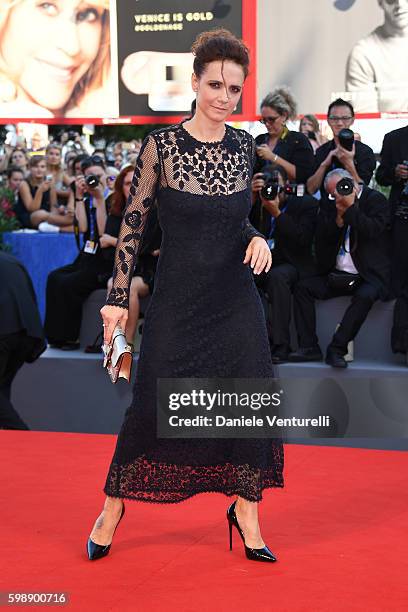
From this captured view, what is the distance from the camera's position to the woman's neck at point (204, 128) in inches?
133

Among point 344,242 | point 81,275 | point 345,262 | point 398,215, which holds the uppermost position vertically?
point 398,215

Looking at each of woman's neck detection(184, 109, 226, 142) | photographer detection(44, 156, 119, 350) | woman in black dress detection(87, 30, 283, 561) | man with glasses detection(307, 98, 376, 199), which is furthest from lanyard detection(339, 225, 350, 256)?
woman's neck detection(184, 109, 226, 142)

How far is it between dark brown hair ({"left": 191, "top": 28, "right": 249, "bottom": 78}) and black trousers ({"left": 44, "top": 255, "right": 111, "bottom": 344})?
3.73 metres

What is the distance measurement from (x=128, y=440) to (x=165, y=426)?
5.2 inches

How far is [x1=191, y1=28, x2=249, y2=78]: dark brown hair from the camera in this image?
3.32m

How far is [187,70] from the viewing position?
314 inches

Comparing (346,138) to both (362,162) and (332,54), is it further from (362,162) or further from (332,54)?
(332,54)

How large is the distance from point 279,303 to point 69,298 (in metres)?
1.47

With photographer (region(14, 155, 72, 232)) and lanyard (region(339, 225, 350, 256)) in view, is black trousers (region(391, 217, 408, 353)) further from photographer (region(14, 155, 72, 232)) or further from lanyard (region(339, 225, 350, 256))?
photographer (region(14, 155, 72, 232))

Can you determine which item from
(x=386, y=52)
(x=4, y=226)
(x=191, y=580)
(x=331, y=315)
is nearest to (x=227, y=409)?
(x=191, y=580)

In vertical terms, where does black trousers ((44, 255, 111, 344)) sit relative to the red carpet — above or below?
above

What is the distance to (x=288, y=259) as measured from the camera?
→ 6520 millimetres

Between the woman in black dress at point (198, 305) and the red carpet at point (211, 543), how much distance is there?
0.15 metres

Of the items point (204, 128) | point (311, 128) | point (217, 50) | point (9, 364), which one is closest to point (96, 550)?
point (204, 128)
